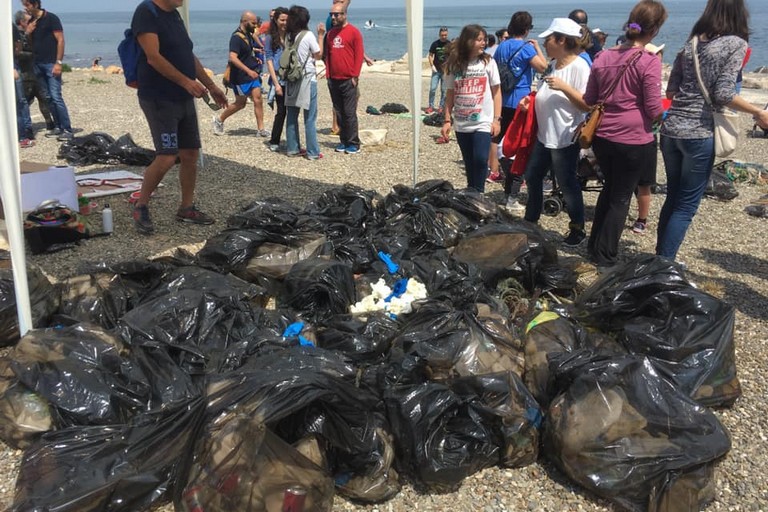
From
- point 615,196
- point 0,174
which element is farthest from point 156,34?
point 615,196

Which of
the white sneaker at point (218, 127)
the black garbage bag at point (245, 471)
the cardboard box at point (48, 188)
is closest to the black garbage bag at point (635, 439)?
the black garbage bag at point (245, 471)

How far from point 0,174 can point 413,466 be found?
2.20 m

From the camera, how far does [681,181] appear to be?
4.01m

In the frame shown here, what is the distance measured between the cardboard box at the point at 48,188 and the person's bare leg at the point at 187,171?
2.87 feet

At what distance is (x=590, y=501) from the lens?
2.39m

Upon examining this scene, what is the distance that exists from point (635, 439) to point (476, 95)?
3.45 m

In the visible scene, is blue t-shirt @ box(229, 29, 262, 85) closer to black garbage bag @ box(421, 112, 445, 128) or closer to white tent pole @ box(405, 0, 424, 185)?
black garbage bag @ box(421, 112, 445, 128)

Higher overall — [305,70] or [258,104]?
[305,70]

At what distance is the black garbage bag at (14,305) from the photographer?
314 cm

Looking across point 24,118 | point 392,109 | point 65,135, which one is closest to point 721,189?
point 392,109

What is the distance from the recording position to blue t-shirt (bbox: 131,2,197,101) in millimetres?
4285

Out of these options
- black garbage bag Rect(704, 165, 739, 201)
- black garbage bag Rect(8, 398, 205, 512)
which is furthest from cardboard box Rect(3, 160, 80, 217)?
black garbage bag Rect(704, 165, 739, 201)

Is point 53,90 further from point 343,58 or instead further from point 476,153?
point 476,153

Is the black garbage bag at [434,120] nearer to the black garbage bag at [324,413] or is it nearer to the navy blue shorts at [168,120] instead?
the navy blue shorts at [168,120]
